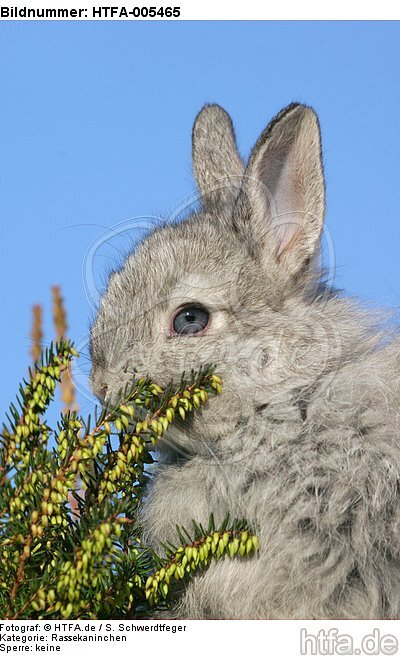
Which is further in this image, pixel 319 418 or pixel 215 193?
pixel 215 193

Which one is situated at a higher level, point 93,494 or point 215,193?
point 215,193

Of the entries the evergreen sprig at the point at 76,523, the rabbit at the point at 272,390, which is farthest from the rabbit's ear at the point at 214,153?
the evergreen sprig at the point at 76,523

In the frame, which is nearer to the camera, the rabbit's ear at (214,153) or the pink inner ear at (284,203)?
the pink inner ear at (284,203)

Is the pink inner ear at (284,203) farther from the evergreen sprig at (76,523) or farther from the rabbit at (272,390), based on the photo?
the evergreen sprig at (76,523)

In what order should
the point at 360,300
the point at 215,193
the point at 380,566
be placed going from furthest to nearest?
the point at 215,193 < the point at 360,300 < the point at 380,566

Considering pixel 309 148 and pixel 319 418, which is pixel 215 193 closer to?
pixel 309 148

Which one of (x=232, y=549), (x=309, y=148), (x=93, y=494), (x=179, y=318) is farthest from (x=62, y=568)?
(x=309, y=148)

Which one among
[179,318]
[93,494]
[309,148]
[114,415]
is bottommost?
[93,494]

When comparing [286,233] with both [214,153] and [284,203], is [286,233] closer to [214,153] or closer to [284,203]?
[284,203]
